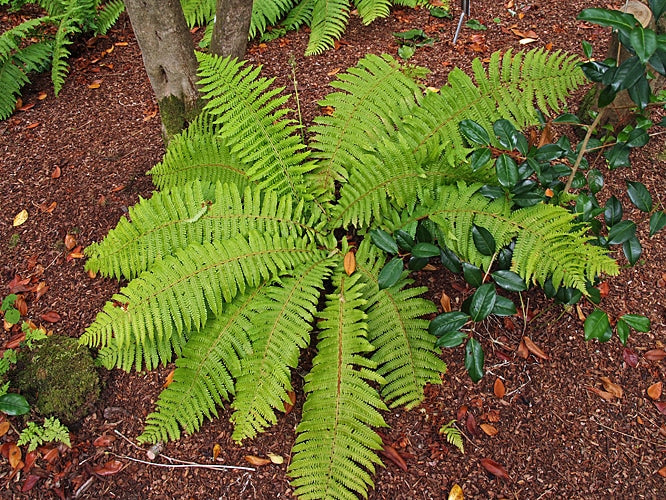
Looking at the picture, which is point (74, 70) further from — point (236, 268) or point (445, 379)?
point (445, 379)

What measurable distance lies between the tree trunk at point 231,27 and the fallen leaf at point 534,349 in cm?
249

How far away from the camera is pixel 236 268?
247 centimetres

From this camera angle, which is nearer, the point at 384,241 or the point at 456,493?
the point at 456,493

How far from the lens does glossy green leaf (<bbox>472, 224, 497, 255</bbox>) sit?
2285 mm

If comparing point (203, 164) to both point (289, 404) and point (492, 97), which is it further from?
point (492, 97)

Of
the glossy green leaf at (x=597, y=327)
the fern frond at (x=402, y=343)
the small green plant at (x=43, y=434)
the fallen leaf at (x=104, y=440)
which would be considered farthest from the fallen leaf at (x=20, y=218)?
the glossy green leaf at (x=597, y=327)

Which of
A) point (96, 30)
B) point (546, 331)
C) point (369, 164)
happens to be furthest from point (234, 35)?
point (546, 331)

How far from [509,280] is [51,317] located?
2422mm

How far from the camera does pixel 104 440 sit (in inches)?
96.0

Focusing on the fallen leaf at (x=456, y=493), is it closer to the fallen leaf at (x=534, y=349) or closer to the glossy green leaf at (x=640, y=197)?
the fallen leaf at (x=534, y=349)

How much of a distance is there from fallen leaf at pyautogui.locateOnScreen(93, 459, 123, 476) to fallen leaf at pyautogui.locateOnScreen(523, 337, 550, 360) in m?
2.03

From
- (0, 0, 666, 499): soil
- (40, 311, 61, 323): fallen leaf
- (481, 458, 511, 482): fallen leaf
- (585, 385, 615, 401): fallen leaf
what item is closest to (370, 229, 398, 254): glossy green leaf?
(0, 0, 666, 499): soil

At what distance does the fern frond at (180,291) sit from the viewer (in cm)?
237

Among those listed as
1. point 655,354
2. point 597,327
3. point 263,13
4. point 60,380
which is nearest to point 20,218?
point 60,380
